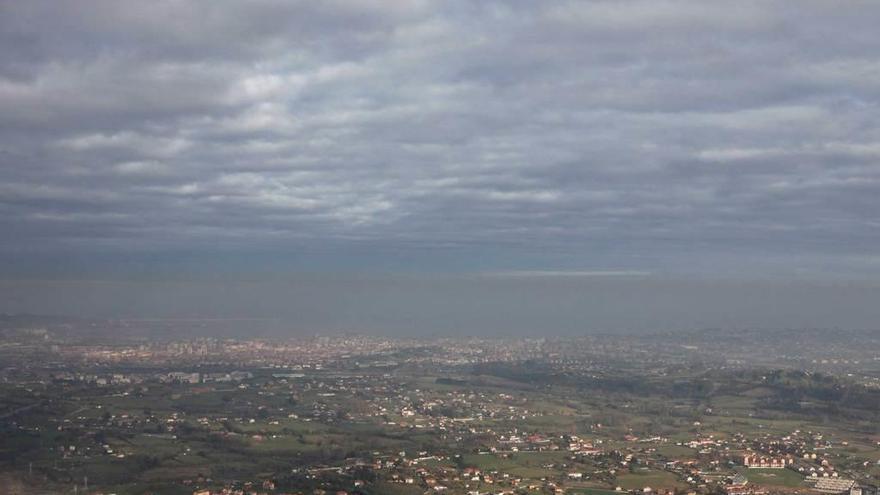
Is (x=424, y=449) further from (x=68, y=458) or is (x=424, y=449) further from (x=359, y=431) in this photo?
(x=68, y=458)

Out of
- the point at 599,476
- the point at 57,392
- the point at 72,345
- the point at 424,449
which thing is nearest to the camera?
the point at 599,476

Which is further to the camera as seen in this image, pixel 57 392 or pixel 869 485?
pixel 57 392

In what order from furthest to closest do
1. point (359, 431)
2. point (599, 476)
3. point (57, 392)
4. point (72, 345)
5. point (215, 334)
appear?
point (215, 334), point (72, 345), point (57, 392), point (359, 431), point (599, 476)

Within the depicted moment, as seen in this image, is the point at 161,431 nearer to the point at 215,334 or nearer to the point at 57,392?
the point at 57,392

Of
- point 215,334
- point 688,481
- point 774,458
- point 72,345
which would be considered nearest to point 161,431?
point 688,481

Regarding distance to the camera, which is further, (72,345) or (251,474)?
(72,345)

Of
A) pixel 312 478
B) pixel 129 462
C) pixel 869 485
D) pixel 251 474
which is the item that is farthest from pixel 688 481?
pixel 129 462
